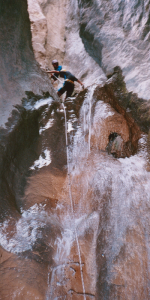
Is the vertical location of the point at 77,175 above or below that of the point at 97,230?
above

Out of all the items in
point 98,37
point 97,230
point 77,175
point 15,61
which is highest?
point 98,37

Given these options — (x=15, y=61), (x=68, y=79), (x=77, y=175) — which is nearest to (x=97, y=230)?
(x=77, y=175)

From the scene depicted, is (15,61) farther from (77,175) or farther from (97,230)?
(97,230)

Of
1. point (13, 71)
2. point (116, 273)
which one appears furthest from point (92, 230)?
point (13, 71)

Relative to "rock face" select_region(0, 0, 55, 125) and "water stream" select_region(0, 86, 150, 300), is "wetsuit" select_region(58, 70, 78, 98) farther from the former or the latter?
"water stream" select_region(0, 86, 150, 300)

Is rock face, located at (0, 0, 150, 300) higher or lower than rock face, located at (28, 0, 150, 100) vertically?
lower

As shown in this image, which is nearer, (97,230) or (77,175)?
(97,230)

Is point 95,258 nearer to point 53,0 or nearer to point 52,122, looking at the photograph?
point 52,122

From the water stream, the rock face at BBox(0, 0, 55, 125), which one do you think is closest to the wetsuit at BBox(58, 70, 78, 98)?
the rock face at BBox(0, 0, 55, 125)
